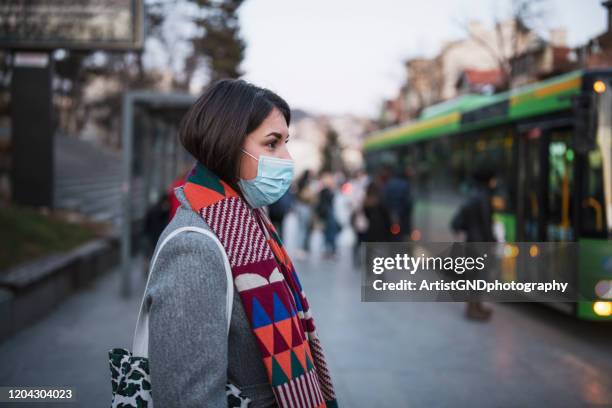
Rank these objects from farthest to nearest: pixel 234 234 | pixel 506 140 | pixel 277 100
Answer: pixel 506 140 < pixel 277 100 < pixel 234 234

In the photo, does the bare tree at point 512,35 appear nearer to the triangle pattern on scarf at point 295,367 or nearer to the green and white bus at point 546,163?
the green and white bus at point 546,163

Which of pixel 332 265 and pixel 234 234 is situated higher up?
pixel 234 234

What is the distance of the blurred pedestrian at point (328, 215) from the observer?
1352 cm

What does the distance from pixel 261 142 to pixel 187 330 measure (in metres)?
0.61

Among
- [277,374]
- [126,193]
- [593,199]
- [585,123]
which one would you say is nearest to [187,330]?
[277,374]

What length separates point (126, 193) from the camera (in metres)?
9.41

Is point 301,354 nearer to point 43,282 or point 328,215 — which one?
point 43,282

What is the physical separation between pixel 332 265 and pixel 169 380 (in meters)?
11.2

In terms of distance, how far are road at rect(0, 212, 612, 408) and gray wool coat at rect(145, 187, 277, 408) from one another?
3454 millimetres

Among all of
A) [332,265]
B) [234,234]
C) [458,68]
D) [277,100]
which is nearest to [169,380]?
[234,234]

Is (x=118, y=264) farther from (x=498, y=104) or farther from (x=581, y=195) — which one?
(x=581, y=195)

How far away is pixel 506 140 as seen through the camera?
9469 millimetres

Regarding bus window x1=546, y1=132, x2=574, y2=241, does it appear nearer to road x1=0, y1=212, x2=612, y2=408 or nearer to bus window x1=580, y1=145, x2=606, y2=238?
bus window x1=580, y1=145, x2=606, y2=238

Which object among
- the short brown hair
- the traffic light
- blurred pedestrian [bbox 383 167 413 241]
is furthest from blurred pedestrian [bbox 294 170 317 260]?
the short brown hair
